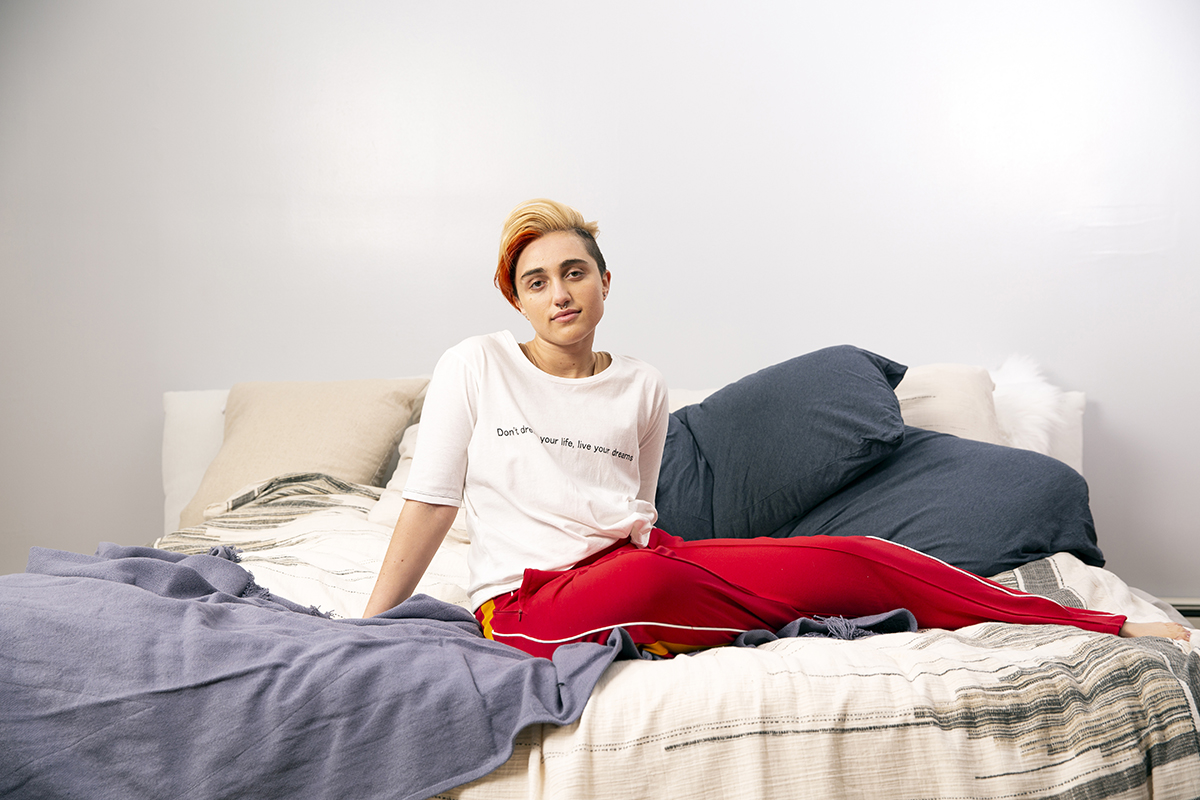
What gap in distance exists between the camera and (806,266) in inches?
103

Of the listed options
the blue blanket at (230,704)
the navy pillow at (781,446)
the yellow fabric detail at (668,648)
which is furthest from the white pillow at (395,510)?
the blue blanket at (230,704)

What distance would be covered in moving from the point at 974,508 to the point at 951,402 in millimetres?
537

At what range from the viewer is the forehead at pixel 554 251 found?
136 centimetres

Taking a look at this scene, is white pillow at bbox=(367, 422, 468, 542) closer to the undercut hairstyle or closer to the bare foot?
the undercut hairstyle

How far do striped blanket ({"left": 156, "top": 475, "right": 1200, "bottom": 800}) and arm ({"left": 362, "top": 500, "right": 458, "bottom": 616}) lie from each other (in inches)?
15.8

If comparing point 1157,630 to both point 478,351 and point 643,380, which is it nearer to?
point 643,380

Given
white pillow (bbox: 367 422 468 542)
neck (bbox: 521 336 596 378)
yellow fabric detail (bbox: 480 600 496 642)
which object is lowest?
white pillow (bbox: 367 422 468 542)

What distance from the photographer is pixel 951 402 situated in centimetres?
206

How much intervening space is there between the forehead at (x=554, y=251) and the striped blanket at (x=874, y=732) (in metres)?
0.69

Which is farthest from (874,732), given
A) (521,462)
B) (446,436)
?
(446,436)

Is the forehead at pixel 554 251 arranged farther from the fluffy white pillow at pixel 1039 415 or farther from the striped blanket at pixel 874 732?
the fluffy white pillow at pixel 1039 415

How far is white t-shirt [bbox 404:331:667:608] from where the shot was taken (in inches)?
49.8

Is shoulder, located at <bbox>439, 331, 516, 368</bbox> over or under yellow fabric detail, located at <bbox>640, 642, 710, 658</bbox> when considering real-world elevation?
over

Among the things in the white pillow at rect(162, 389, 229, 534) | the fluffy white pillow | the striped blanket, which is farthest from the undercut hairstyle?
the white pillow at rect(162, 389, 229, 534)
